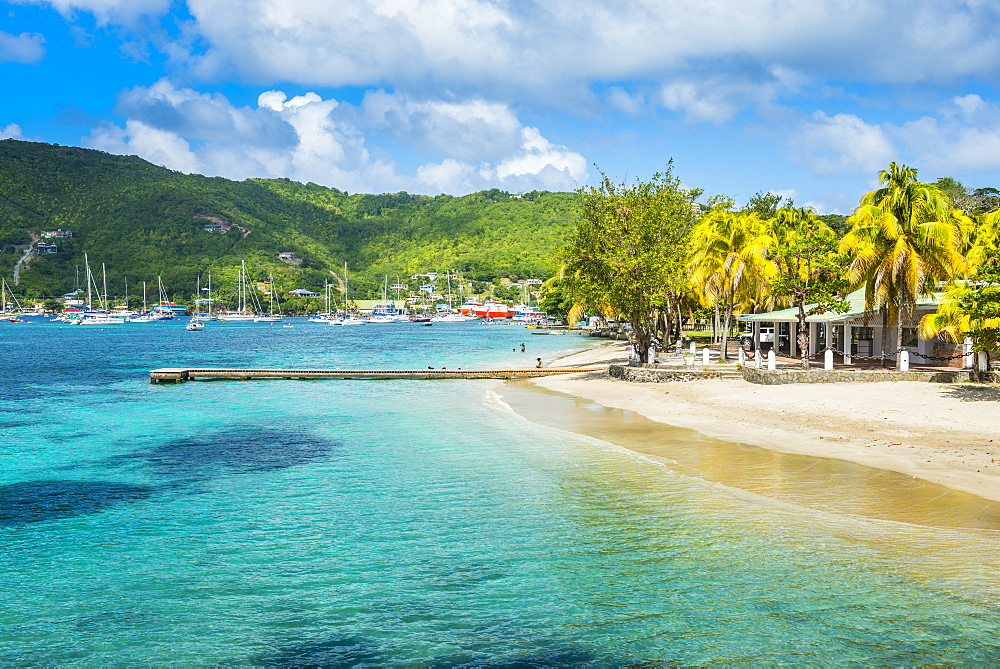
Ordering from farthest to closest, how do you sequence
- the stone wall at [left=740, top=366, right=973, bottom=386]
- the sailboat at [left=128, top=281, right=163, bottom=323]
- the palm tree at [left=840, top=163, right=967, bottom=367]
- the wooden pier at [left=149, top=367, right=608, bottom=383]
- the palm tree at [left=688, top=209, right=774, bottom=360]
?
1. the sailboat at [left=128, top=281, right=163, bottom=323]
2. the palm tree at [left=688, top=209, right=774, bottom=360]
3. the wooden pier at [left=149, top=367, right=608, bottom=383]
4. the palm tree at [left=840, top=163, right=967, bottom=367]
5. the stone wall at [left=740, top=366, right=973, bottom=386]

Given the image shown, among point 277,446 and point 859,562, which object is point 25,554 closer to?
point 277,446

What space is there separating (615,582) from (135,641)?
270 inches

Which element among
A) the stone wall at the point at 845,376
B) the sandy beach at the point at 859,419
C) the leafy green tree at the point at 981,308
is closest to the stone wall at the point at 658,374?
the sandy beach at the point at 859,419

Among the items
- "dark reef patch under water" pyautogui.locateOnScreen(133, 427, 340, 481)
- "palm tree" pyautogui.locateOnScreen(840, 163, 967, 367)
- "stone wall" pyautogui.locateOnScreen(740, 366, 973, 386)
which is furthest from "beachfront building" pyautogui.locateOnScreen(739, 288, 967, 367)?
"dark reef patch under water" pyautogui.locateOnScreen(133, 427, 340, 481)

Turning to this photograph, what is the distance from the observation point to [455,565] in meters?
12.4

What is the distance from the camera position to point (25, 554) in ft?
43.8

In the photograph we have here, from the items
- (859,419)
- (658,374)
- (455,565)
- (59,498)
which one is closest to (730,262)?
(658,374)

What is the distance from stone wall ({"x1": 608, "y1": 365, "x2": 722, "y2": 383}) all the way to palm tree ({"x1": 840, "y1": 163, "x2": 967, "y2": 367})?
829cm

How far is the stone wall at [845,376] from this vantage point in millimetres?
29953

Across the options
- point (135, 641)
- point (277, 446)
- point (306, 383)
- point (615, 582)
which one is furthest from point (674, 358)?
point (135, 641)

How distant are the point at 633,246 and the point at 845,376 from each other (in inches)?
560

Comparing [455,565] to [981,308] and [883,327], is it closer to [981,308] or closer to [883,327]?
[981,308]

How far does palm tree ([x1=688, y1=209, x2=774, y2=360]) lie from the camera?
47281 mm

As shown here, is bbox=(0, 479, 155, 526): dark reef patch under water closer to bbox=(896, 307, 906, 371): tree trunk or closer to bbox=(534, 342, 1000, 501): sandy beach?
bbox=(534, 342, 1000, 501): sandy beach
